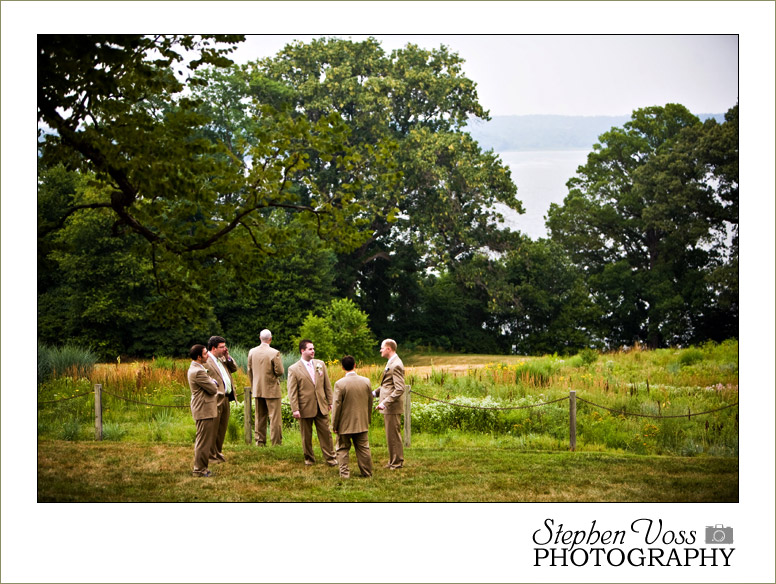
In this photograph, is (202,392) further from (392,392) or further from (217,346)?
(392,392)

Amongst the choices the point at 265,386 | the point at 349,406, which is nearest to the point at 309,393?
the point at 349,406

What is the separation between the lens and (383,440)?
13711mm

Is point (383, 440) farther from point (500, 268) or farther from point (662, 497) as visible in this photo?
point (500, 268)

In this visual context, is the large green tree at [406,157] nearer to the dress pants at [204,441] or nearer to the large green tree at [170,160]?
the large green tree at [170,160]

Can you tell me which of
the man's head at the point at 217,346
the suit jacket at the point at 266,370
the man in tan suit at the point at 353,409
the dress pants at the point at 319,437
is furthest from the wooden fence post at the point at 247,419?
the man in tan suit at the point at 353,409

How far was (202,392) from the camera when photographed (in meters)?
10.5

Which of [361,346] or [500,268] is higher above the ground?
[500,268]

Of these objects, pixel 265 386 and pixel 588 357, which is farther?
pixel 588 357

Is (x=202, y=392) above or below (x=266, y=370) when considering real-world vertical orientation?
below

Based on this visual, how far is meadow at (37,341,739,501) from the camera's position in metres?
10.7

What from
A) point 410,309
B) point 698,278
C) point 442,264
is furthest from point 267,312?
point 698,278

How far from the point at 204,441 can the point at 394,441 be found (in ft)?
7.96

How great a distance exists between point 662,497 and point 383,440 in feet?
15.6

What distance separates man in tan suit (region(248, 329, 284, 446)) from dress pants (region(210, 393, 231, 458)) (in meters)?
1.05
